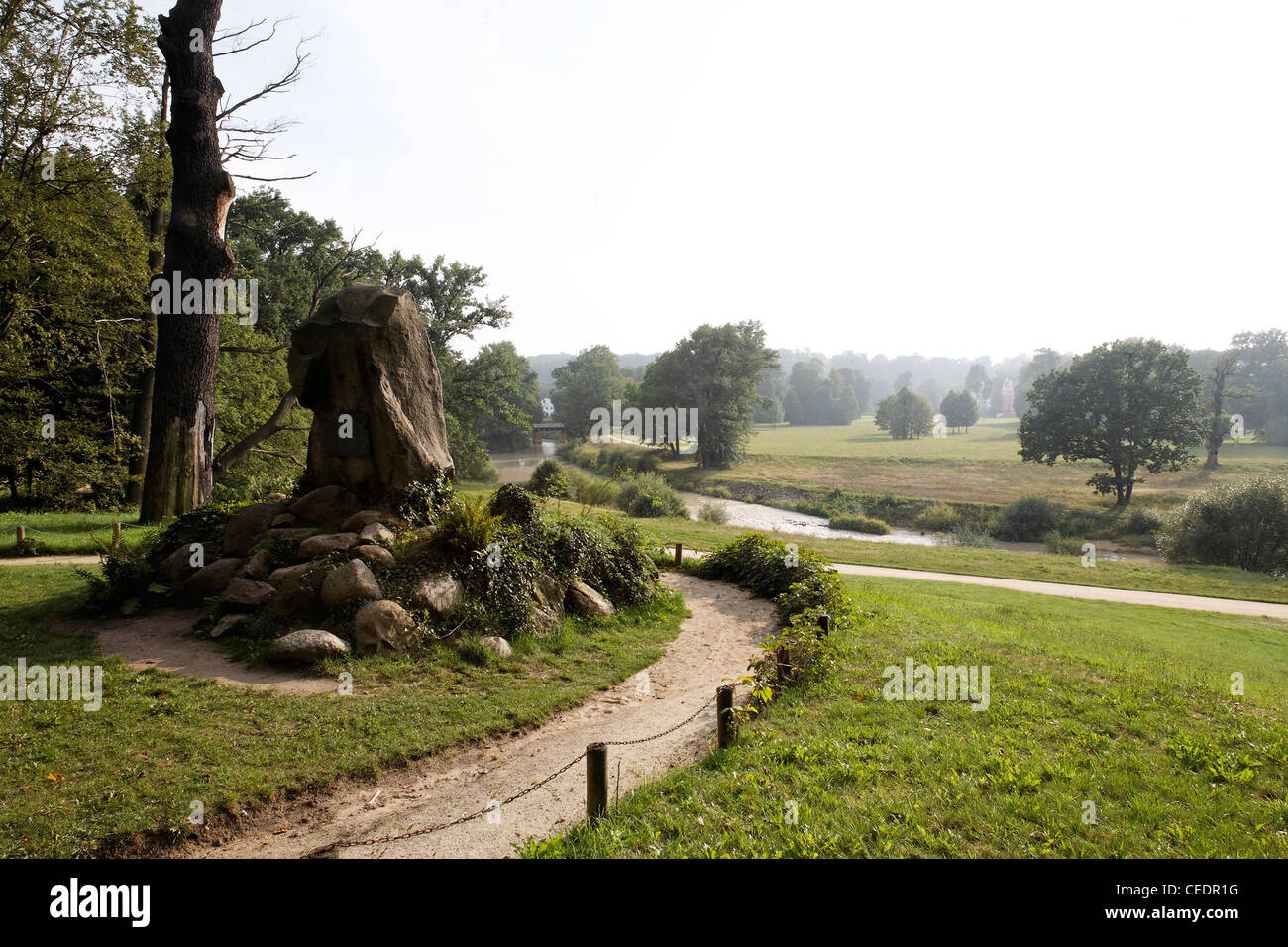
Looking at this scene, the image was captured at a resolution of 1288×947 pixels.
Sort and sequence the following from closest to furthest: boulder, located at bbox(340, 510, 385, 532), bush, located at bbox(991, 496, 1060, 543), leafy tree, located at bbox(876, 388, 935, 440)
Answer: boulder, located at bbox(340, 510, 385, 532) → bush, located at bbox(991, 496, 1060, 543) → leafy tree, located at bbox(876, 388, 935, 440)

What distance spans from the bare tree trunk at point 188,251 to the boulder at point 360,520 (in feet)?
19.3

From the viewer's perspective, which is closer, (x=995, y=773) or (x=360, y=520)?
(x=995, y=773)

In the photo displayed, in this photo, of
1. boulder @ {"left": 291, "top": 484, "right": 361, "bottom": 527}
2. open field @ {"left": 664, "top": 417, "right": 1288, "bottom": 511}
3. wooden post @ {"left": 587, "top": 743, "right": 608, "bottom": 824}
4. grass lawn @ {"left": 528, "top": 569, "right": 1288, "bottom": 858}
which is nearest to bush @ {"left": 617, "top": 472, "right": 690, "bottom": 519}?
open field @ {"left": 664, "top": 417, "right": 1288, "bottom": 511}

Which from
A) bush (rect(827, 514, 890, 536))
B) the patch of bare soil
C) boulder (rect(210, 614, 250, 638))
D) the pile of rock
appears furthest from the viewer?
bush (rect(827, 514, 890, 536))

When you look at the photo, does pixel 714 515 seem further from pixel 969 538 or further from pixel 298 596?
pixel 298 596

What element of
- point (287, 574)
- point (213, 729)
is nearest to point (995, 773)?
point (213, 729)

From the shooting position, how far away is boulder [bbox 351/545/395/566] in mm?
9031

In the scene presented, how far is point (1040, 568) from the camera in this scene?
812 inches

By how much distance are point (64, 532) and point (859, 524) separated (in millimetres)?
34588

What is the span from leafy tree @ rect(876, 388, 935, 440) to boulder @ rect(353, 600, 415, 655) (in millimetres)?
96020

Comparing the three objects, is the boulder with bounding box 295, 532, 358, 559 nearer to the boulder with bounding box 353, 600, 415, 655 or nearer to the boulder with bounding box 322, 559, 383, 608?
the boulder with bounding box 322, 559, 383, 608
